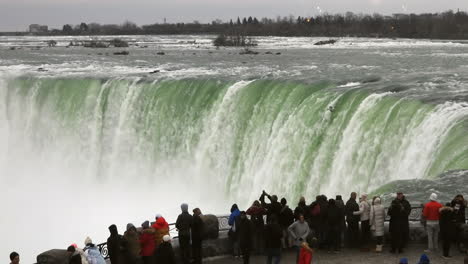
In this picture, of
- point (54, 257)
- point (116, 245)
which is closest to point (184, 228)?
point (116, 245)

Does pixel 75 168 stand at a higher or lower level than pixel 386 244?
lower

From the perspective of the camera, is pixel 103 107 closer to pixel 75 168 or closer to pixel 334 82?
pixel 75 168

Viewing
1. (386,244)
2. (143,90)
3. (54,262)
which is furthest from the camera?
(143,90)

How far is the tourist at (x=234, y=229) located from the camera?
10.6 metres

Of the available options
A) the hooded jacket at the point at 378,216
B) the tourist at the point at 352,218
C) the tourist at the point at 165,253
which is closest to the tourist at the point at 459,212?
the hooded jacket at the point at 378,216

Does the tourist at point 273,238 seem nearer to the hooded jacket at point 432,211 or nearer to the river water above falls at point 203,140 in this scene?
the hooded jacket at point 432,211

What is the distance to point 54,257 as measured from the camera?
9211 millimetres

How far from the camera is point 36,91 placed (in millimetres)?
33062

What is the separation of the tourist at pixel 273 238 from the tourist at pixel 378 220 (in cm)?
156

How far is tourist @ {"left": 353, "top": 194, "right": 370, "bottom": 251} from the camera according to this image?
10727mm

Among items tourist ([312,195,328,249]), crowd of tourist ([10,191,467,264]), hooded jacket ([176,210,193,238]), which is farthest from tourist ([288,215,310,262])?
hooded jacket ([176,210,193,238])

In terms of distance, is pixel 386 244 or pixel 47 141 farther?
pixel 47 141

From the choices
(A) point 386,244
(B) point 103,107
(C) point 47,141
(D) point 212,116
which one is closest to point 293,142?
(D) point 212,116

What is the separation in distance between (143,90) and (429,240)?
19.8 metres
